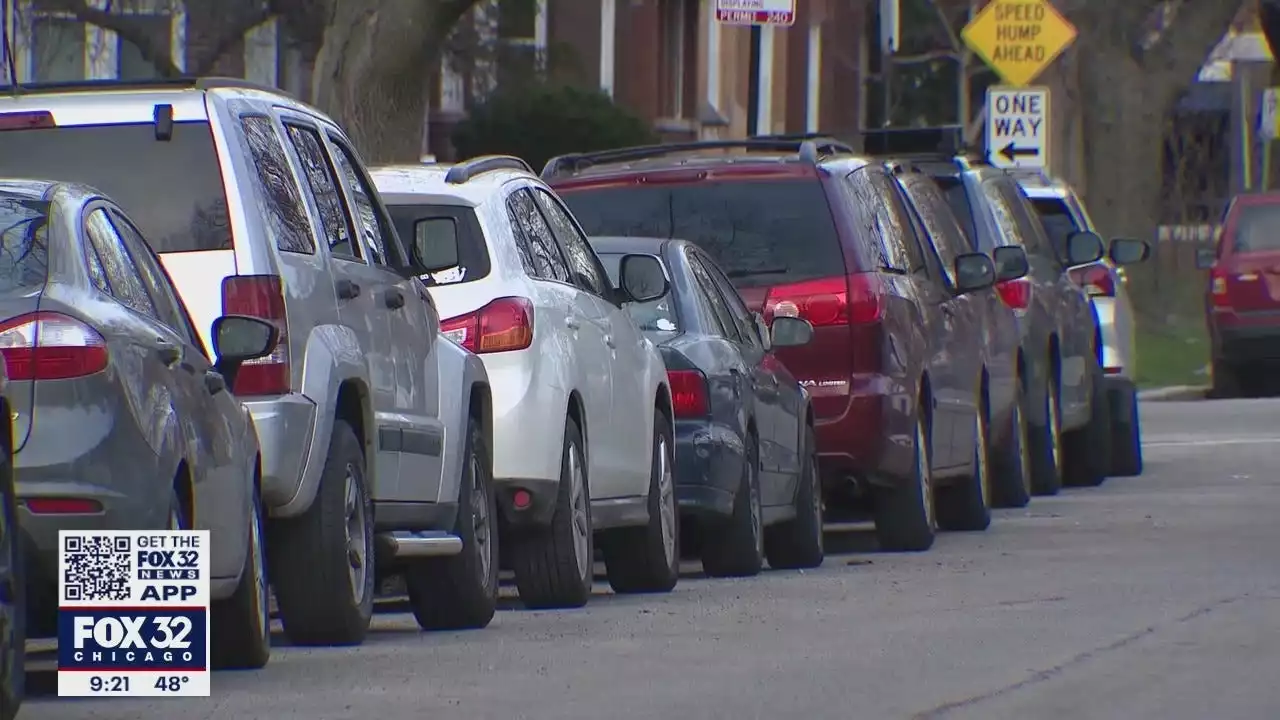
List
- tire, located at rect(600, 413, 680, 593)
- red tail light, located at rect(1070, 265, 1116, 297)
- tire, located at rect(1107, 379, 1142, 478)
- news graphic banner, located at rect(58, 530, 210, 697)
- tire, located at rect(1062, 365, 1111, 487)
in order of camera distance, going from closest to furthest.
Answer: news graphic banner, located at rect(58, 530, 210, 697), tire, located at rect(600, 413, 680, 593), tire, located at rect(1062, 365, 1111, 487), tire, located at rect(1107, 379, 1142, 478), red tail light, located at rect(1070, 265, 1116, 297)

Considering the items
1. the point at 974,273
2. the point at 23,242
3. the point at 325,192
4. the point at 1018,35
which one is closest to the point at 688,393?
the point at 325,192

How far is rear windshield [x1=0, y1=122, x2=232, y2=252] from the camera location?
9.30 meters

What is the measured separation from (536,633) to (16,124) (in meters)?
2.41

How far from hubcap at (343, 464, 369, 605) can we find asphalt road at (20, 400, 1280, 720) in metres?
0.20

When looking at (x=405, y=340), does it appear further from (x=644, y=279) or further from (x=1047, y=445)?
(x=1047, y=445)

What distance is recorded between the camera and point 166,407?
8.27m

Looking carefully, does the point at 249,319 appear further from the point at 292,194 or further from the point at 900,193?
the point at 900,193

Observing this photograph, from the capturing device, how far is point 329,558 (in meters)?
9.50

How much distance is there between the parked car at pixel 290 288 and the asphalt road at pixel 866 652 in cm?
33

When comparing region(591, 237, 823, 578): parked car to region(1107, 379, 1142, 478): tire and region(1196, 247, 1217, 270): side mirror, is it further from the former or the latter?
region(1196, 247, 1217, 270): side mirror

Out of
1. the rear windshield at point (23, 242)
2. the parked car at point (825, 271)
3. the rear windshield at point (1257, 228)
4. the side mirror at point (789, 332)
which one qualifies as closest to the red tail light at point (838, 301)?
the parked car at point (825, 271)

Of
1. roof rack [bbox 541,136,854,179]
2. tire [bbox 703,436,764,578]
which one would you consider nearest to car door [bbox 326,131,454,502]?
tire [bbox 703,436,764,578]

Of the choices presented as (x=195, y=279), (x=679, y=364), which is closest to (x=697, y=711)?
(x=195, y=279)

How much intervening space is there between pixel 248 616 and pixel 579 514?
2.87 meters
